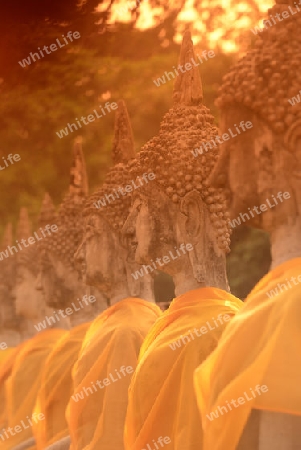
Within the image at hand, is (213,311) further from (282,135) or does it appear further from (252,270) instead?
(252,270)

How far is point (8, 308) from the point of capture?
11.9m

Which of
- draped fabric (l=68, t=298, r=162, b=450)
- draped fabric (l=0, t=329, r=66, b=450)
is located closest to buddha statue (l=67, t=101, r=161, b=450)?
draped fabric (l=68, t=298, r=162, b=450)

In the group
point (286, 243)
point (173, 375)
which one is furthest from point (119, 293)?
point (286, 243)

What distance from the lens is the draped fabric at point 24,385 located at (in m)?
8.23

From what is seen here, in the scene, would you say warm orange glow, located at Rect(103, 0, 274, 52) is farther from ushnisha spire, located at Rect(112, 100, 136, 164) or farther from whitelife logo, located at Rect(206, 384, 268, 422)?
whitelife logo, located at Rect(206, 384, 268, 422)

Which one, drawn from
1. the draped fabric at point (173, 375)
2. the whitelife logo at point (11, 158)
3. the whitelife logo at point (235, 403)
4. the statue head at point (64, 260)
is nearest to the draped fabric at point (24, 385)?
the statue head at point (64, 260)

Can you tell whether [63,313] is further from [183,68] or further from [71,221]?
[183,68]

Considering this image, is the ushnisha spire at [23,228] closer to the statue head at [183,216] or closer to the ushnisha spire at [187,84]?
the ushnisha spire at [187,84]

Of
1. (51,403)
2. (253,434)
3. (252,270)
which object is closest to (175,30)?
(252,270)

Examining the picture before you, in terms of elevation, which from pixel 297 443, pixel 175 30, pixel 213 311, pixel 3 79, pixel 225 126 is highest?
pixel 3 79

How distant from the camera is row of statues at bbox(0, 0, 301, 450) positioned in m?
3.38

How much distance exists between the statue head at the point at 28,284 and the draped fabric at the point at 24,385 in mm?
1056

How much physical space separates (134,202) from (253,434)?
2.85 m

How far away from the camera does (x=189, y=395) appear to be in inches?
188
